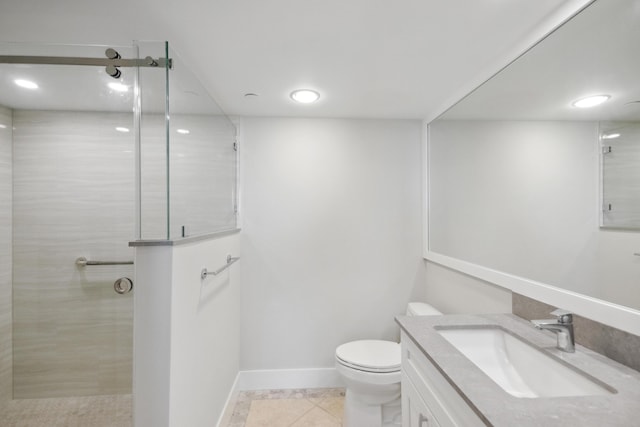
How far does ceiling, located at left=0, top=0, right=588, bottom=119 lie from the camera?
1137 millimetres

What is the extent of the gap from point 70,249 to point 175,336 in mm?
1132

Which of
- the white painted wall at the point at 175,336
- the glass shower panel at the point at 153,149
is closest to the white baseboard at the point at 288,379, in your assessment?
the white painted wall at the point at 175,336

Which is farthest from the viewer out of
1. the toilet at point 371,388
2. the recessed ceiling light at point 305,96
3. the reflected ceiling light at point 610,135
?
the recessed ceiling light at point 305,96

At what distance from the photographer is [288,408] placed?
2088 mm

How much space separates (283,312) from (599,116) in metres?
2.21

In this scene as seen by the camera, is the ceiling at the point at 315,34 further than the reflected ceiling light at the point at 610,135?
Yes

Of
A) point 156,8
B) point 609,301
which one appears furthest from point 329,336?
point 156,8

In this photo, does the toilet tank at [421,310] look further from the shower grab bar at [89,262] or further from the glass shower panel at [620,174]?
the shower grab bar at [89,262]

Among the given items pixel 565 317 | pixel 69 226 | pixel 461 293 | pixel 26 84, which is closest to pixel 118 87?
pixel 26 84

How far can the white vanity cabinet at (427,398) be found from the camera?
0.82 metres

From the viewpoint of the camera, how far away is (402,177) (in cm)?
244

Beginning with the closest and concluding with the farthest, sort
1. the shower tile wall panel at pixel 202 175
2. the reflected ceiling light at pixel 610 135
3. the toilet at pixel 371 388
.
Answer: the reflected ceiling light at pixel 610 135 < the shower tile wall panel at pixel 202 175 < the toilet at pixel 371 388

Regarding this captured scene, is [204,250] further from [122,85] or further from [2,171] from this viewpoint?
[2,171]

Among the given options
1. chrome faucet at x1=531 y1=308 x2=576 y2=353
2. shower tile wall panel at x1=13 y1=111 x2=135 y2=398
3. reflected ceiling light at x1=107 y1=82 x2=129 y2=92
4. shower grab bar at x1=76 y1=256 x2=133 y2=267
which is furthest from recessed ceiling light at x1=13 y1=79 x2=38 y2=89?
chrome faucet at x1=531 y1=308 x2=576 y2=353
